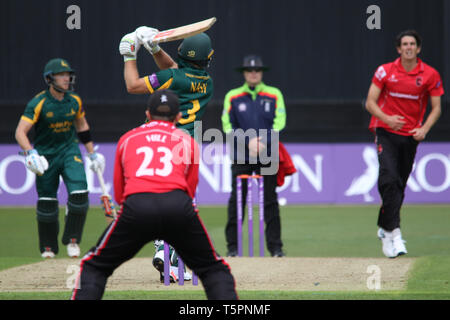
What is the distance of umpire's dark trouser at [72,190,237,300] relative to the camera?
4375 mm

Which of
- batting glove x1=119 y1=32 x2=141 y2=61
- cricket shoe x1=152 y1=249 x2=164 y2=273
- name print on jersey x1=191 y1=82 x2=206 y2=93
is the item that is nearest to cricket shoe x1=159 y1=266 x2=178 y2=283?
cricket shoe x1=152 y1=249 x2=164 y2=273

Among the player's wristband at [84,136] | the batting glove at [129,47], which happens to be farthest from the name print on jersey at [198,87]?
the player's wristband at [84,136]

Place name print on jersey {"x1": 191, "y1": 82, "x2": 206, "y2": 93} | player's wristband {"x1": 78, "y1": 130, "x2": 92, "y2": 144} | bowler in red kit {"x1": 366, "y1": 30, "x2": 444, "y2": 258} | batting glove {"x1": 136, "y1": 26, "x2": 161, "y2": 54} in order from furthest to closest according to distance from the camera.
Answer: player's wristband {"x1": 78, "y1": 130, "x2": 92, "y2": 144} < bowler in red kit {"x1": 366, "y1": 30, "x2": 444, "y2": 258} < name print on jersey {"x1": 191, "y1": 82, "x2": 206, "y2": 93} < batting glove {"x1": 136, "y1": 26, "x2": 161, "y2": 54}

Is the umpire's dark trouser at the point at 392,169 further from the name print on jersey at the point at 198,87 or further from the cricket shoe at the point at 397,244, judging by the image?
the name print on jersey at the point at 198,87

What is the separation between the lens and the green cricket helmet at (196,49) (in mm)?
6113

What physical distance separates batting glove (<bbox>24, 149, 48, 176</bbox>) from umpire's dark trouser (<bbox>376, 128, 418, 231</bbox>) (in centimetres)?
348

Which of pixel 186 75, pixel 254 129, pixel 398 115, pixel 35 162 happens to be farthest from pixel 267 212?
pixel 186 75

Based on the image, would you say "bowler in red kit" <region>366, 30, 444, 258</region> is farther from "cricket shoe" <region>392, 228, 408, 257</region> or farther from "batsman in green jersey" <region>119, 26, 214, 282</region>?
"batsman in green jersey" <region>119, 26, 214, 282</region>

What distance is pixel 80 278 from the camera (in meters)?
4.50

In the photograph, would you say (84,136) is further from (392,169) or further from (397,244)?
(397,244)

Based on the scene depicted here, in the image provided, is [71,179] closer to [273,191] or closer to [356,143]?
[273,191]

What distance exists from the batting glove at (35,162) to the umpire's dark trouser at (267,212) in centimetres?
205

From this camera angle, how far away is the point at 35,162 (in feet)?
27.1

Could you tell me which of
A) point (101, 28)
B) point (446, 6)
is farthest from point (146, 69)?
point (446, 6)
